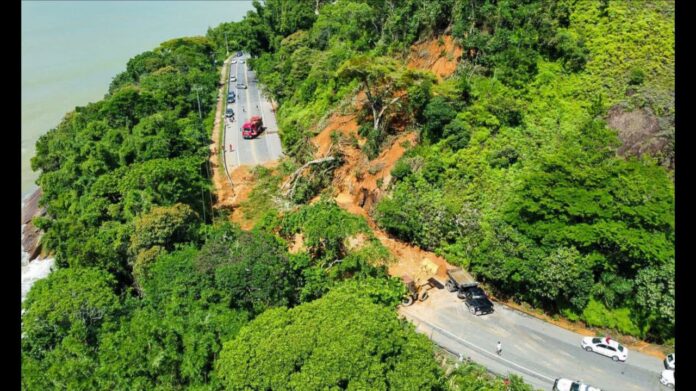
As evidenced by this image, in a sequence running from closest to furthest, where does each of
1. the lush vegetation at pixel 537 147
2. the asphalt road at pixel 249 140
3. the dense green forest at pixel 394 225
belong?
1. the dense green forest at pixel 394 225
2. the lush vegetation at pixel 537 147
3. the asphalt road at pixel 249 140

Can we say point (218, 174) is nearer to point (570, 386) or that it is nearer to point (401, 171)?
point (401, 171)

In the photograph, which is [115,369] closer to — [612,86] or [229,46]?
[612,86]

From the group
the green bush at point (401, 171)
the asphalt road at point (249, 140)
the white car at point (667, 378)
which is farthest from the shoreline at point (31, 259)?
the white car at point (667, 378)

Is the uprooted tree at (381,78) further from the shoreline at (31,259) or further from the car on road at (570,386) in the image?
the shoreline at (31,259)
